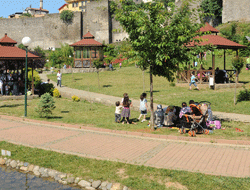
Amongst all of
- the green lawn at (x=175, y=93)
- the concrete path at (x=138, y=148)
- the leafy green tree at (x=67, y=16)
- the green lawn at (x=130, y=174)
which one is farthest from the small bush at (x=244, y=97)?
the leafy green tree at (x=67, y=16)

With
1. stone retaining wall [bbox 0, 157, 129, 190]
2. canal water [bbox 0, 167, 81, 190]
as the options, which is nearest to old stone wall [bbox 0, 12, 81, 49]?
stone retaining wall [bbox 0, 157, 129, 190]

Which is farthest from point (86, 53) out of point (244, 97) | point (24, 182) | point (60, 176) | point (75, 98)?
point (60, 176)

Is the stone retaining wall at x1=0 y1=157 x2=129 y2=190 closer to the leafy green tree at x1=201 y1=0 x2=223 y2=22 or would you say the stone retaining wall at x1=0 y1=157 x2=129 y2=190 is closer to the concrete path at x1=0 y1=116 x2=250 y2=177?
the concrete path at x1=0 y1=116 x2=250 y2=177

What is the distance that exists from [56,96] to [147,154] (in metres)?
14.7

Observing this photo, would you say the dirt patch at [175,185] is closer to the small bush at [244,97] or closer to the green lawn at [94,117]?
the green lawn at [94,117]

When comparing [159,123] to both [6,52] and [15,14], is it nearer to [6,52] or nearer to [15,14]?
[6,52]

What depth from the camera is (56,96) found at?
21.3 m

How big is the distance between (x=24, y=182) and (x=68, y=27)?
72278 millimetres

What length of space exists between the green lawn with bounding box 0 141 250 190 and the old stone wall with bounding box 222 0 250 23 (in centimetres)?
5427

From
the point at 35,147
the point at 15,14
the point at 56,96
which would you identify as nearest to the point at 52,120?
the point at 35,147

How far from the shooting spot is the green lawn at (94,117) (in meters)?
10.1

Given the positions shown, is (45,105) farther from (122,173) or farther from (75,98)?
(122,173)

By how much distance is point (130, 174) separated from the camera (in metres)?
6.36

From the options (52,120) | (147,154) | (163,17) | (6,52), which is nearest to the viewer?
(147,154)
